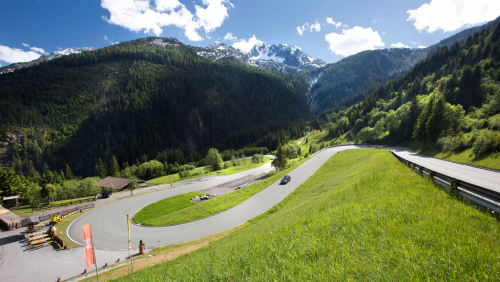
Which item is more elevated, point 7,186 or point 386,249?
point 386,249

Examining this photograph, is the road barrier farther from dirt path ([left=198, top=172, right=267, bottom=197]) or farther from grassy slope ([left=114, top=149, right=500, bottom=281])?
Result: grassy slope ([left=114, top=149, right=500, bottom=281])

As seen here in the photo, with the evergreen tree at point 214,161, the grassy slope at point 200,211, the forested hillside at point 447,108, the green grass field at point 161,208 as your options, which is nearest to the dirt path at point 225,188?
the green grass field at point 161,208

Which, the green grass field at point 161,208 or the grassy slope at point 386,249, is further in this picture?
the green grass field at point 161,208

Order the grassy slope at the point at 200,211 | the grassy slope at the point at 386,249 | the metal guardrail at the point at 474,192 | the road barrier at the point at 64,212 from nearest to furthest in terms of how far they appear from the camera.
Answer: the grassy slope at the point at 386,249 → the metal guardrail at the point at 474,192 → the grassy slope at the point at 200,211 → the road barrier at the point at 64,212

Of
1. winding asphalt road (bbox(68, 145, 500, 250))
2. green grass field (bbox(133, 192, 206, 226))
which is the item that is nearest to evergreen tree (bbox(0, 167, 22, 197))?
winding asphalt road (bbox(68, 145, 500, 250))

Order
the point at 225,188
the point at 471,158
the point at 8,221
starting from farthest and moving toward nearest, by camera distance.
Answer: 1. the point at 225,188
2. the point at 8,221
3. the point at 471,158

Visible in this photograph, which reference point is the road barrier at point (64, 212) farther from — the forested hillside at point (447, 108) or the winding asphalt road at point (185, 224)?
the forested hillside at point (447, 108)

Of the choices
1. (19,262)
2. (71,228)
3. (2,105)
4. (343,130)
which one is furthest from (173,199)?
(2,105)

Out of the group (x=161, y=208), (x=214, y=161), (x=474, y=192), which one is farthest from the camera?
(x=214, y=161)

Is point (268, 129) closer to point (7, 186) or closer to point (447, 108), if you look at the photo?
point (447, 108)

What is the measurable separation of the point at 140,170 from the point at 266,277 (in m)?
93.3

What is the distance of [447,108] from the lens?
150 ft

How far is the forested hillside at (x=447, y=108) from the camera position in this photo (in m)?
37.7

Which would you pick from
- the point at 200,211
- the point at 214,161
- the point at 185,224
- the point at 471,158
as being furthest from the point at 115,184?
the point at 471,158
